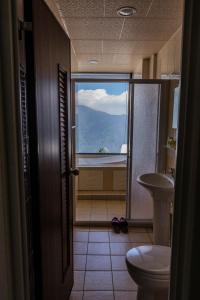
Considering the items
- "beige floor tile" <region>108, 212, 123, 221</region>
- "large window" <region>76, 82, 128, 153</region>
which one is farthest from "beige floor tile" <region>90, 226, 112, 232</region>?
"large window" <region>76, 82, 128, 153</region>

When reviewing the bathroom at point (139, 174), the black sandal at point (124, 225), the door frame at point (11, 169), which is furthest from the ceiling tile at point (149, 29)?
the black sandal at point (124, 225)

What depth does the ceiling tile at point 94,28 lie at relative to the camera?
2.37m

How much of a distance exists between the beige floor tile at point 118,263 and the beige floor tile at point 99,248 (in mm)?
118

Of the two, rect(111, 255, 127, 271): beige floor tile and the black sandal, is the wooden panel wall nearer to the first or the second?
rect(111, 255, 127, 271): beige floor tile

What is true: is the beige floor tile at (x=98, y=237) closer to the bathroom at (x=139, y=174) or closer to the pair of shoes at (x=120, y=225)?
the bathroom at (x=139, y=174)

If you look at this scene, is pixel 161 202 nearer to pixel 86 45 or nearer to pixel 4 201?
pixel 4 201

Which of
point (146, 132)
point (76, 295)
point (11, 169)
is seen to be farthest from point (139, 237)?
point (11, 169)

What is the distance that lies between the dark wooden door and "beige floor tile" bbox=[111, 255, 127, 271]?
2.37 ft

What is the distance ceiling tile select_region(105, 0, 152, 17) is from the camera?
1.97m

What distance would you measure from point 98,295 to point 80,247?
2.55 feet

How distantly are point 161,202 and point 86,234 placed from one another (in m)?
1.20

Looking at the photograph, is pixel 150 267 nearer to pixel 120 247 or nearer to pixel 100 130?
pixel 120 247

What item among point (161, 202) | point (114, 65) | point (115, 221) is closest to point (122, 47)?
point (114, 65)

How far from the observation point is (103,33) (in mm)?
2723
